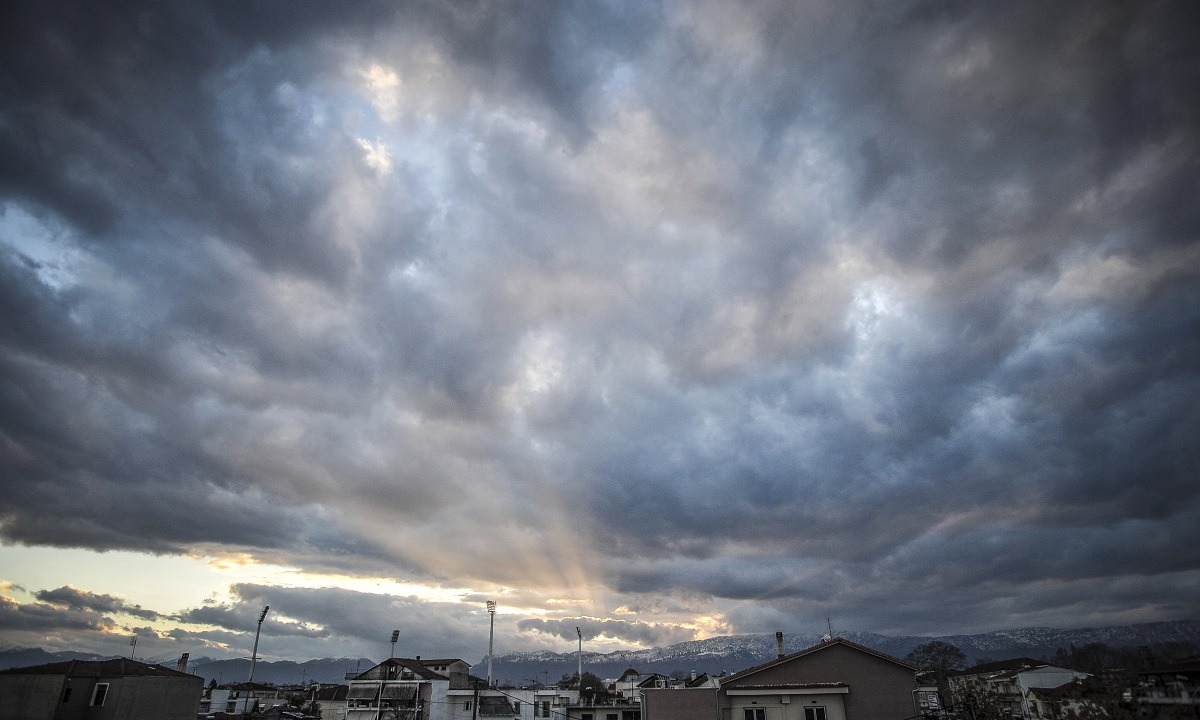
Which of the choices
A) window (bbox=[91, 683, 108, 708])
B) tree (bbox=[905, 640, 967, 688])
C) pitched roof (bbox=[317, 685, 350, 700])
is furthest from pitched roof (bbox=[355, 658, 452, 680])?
tree (bbox=[905, 640, 967, 688])

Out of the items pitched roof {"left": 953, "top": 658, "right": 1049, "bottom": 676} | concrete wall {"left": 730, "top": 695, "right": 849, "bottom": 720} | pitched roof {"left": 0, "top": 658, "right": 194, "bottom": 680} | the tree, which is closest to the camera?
concrete wall {"left": 730, "top": 695, "right": 849, "bottom": 720}

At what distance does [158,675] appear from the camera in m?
46.0

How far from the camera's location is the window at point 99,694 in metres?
42.6

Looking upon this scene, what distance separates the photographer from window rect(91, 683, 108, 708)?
4256cm

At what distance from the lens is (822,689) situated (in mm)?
39688

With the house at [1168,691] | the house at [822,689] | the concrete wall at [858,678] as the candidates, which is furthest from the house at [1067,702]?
the house at [822,689]

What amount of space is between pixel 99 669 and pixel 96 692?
5.63 feet

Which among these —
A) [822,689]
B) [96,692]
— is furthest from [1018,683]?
[96,692]

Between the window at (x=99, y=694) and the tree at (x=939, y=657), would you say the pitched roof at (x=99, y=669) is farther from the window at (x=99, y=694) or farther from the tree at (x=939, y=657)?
the tree at (x=939, y=657)

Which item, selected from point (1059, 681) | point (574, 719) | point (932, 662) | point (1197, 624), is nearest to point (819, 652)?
point (1197, 624)

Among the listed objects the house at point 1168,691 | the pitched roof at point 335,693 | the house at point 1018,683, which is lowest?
the pitched roof at point 335,693

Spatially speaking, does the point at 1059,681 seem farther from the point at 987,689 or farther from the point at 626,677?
the point at 626,677

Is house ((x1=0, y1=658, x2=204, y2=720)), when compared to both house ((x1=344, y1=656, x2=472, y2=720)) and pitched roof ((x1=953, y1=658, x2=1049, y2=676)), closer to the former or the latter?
house ((x1=344, y1=656, x2=472, y2=720))

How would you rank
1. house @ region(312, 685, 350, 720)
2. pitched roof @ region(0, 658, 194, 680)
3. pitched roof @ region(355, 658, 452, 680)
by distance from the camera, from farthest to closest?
house @ region(312, 685, 350, 720) → pitched roof @ region(355, 658, 452, 680) → pitched roof @ region(0, 658, 194, 680)
